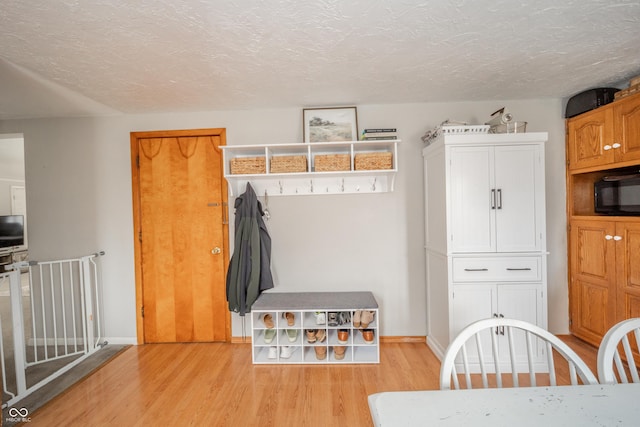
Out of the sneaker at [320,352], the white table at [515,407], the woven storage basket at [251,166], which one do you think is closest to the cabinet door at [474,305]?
the sneaker at [320,352]

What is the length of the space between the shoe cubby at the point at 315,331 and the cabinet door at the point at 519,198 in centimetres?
121

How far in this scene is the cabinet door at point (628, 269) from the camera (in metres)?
2.06

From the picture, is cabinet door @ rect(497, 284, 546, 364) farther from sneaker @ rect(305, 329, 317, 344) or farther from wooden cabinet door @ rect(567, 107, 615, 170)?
sneaker @ rect(305, 329, 317, 344)

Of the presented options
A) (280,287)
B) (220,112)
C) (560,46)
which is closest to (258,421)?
(280,287)

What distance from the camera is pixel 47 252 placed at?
2814 millimetres

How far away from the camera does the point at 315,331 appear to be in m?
2.45

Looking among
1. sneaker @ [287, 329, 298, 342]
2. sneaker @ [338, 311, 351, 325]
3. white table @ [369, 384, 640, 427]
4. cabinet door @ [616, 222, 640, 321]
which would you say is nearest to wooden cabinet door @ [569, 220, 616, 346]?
cabinet door @ [616, 222, 640, 321]

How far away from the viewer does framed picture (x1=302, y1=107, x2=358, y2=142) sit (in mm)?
2650

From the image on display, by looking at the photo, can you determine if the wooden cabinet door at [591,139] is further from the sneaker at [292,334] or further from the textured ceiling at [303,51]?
the sneaker at [292,334]

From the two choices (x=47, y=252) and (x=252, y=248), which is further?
(x=47, y=252)

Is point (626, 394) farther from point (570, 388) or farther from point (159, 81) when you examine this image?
point (159, 81)

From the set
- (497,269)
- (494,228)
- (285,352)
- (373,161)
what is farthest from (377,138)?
A: (285,352)

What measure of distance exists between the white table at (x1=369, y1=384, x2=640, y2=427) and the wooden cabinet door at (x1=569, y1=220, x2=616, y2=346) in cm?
193

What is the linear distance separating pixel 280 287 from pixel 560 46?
279 centimetres
